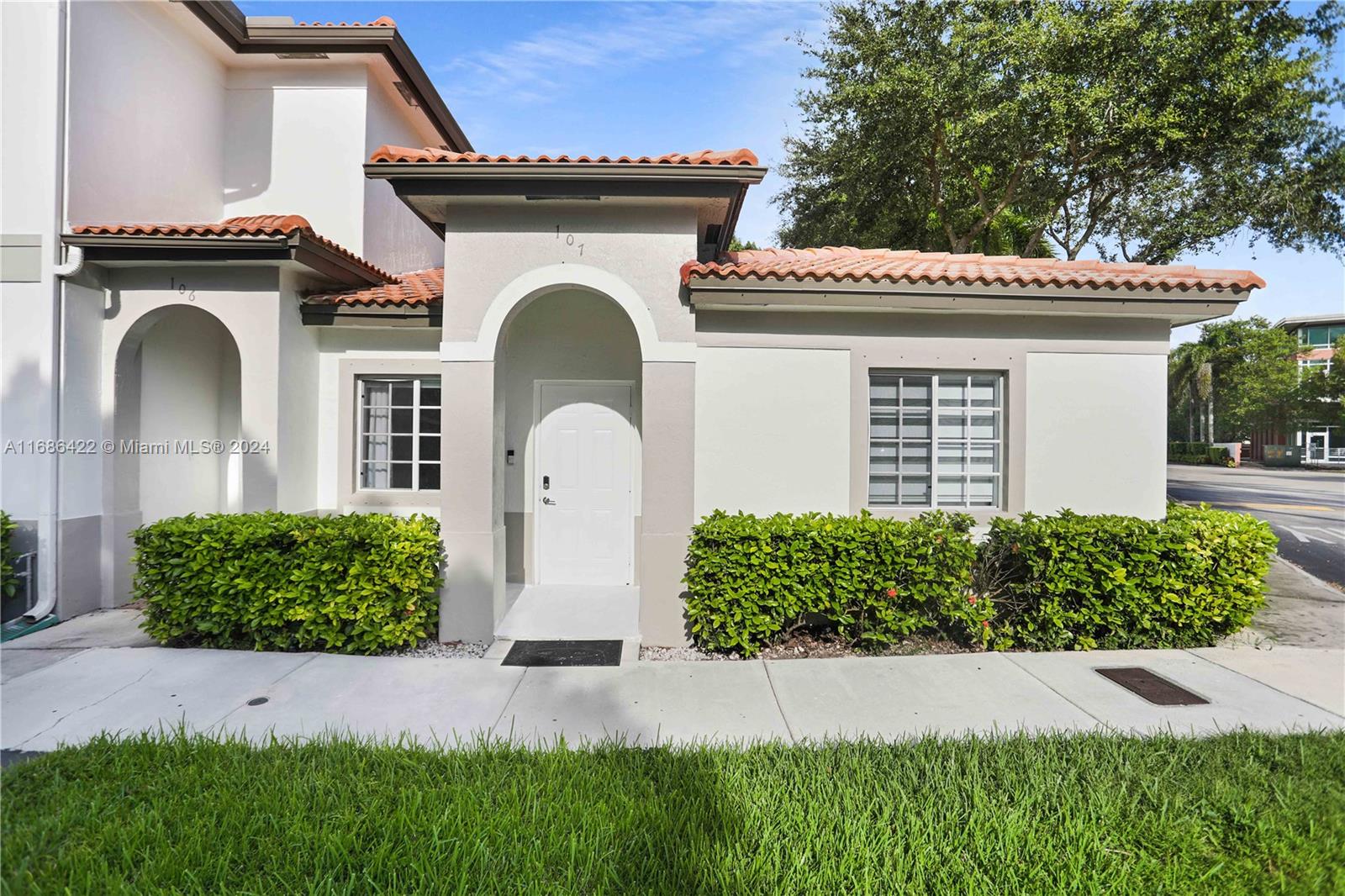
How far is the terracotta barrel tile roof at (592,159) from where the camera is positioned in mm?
5941

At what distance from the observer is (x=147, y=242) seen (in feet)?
22.0

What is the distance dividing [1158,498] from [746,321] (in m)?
5.03

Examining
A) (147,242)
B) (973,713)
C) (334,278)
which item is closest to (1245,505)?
(973,713)

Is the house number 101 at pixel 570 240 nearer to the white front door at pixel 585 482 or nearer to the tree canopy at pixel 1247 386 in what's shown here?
the white front door at pixel 585 482

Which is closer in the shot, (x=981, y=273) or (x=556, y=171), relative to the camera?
(x=556, y=171)

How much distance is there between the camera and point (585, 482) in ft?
26.6

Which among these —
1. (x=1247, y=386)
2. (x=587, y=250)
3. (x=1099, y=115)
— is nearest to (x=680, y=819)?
(x=587, y=250)

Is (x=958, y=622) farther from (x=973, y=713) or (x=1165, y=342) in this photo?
(x=1165, y=342)

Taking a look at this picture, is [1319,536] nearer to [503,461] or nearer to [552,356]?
[552,356]

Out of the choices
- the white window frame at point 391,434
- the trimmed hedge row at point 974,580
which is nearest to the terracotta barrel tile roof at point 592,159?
the white window frame at point 391,434

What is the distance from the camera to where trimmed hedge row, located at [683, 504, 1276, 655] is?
590cm

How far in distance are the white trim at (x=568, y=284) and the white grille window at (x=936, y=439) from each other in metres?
2.37

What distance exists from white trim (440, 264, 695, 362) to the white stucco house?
3 cm

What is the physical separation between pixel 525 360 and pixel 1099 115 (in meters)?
12.4
